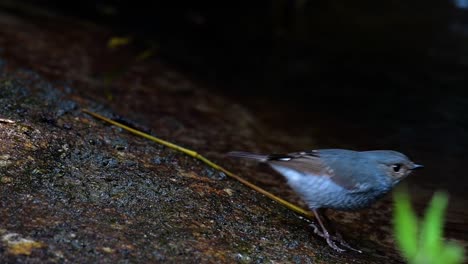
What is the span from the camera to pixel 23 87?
496cm

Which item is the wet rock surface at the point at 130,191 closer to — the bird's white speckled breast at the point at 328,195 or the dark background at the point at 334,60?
the bird's white speckled breast at the point at 328,195

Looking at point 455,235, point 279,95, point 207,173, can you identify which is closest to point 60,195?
point 207,173

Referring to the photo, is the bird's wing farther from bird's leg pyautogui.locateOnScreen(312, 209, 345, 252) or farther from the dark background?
the dark background

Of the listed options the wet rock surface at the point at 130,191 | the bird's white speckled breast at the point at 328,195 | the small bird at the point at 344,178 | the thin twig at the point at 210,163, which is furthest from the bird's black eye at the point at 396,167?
the thin twig at the point at 210,163

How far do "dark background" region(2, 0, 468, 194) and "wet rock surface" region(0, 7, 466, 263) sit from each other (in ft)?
3.58

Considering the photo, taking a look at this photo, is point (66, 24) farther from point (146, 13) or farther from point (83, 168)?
point (83, 168)

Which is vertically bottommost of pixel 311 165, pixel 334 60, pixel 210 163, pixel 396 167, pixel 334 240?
pixel 334 240

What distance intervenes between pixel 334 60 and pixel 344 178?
5241 millimetres

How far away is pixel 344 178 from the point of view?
3.86 metres

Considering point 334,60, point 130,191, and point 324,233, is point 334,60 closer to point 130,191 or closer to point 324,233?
point 324,233

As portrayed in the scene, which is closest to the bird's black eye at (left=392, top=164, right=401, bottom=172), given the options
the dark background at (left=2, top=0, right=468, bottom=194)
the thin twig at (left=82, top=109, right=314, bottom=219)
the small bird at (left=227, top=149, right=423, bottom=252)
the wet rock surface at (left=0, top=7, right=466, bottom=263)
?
the small bird at (left=227, top=149, right=423, bottom=252)

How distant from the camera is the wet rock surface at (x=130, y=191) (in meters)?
2.86

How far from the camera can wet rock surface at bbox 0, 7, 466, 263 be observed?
2855mm

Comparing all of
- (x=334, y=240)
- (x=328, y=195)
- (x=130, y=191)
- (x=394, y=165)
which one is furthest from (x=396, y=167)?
(x=130, y=191)
